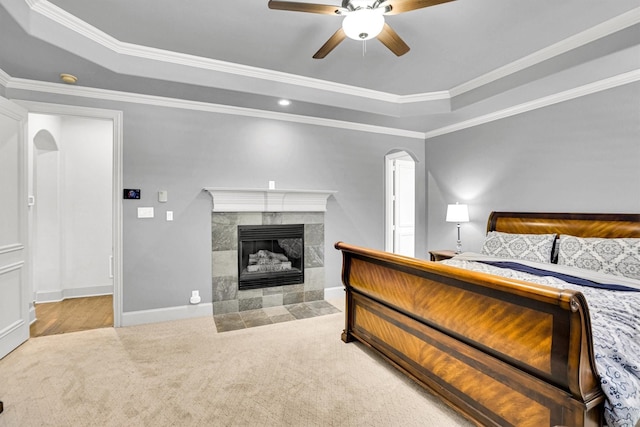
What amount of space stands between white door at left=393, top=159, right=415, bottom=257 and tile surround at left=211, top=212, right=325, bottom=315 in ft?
6.86

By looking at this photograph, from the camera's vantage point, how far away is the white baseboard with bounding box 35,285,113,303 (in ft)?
14.0

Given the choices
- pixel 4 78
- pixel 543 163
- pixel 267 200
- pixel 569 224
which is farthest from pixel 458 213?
pixel 4 78

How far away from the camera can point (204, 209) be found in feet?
12.4

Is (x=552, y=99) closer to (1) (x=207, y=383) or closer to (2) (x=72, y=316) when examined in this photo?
(1) (x=207, y=383)

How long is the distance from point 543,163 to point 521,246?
3.42 ft

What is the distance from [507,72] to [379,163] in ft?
6.46

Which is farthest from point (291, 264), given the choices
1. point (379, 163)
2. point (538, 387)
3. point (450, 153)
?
point (538, 387)

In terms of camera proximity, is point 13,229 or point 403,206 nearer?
point 13,229

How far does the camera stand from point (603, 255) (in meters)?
2.78

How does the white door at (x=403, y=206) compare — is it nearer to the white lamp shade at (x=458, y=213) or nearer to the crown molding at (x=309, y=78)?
the white lamp shade at (x=458, y=213)

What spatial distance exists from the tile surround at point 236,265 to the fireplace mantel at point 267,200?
3.2 inches

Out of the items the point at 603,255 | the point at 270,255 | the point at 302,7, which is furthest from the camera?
the point at 270,255

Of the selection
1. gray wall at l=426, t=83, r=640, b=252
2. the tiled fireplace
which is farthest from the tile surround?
gray wall at l=426, t=83, r=640, b=252

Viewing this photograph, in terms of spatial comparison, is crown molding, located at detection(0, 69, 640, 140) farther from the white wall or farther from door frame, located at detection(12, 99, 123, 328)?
the white wall
